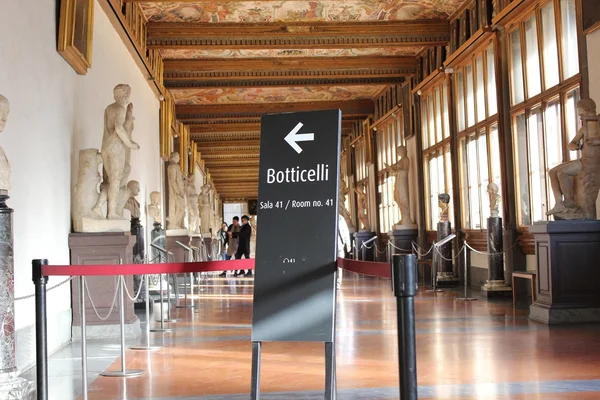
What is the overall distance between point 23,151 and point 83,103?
9.74 feet

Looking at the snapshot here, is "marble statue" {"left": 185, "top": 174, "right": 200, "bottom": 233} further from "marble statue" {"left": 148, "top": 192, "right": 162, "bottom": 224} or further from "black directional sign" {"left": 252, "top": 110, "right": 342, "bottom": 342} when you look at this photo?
"black directional sign" {"left": 252, "top": 110, "right": 342, "bottom": 342}

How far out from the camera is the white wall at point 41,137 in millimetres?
7017

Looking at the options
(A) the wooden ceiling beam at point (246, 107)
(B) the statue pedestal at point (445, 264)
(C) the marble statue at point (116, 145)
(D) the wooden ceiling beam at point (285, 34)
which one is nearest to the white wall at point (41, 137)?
(C) the marble statue at point (116, 145)

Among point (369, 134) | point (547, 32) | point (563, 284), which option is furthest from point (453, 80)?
point (369, 134)

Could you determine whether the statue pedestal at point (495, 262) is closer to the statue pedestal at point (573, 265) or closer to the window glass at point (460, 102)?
the statue pedestal at point (573, 265)

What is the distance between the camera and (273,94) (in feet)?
77.3

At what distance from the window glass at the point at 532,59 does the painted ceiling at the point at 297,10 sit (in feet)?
9.27

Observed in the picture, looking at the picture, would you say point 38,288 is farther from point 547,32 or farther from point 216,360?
point 547,32

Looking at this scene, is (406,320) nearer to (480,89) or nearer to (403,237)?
(480,89)

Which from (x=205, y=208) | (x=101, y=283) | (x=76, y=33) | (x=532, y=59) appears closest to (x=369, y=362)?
(x=101, y=283)

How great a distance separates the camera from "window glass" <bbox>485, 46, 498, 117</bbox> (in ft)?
45.8

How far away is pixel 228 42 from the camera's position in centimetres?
1557

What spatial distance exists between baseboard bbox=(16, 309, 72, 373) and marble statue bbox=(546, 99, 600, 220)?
19.4 ft

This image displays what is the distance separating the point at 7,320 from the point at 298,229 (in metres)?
2.42
